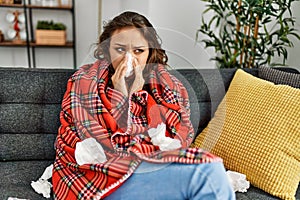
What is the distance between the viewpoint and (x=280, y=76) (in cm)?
159

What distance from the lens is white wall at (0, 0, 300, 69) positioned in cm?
164

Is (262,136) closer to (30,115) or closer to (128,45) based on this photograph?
(128,45)

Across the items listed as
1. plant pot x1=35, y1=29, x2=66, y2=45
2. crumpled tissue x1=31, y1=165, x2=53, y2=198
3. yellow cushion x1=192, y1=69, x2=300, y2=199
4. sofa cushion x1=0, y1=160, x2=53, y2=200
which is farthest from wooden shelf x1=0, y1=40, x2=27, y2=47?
yellow cushion x1=192, y1=69, x2=300, y2=199

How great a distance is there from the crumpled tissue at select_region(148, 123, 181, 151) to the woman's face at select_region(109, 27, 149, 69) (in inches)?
10.6

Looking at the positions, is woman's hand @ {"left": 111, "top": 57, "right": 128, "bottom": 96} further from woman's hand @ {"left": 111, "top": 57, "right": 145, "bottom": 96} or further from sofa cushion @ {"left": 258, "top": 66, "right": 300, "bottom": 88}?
sofa cushion @ {"left": 258, "top": 66, "right": 300, "bottom": 88}

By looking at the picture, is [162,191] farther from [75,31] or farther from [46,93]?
[75,31]

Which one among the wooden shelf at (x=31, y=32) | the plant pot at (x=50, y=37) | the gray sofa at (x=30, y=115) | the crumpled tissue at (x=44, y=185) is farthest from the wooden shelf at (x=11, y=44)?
the crumpled tissue at (x=44, y=185)

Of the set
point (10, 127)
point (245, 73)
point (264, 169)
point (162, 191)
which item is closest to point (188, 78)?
point (245, 73)

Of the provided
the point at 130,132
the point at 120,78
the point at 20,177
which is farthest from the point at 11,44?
the point at 130,132

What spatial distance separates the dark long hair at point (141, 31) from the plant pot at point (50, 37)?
1941 millimetres

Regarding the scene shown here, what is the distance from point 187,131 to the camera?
1374 millimetres

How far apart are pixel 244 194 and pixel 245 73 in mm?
580

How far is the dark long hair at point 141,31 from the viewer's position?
1368mm

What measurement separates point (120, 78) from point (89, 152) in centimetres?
32
